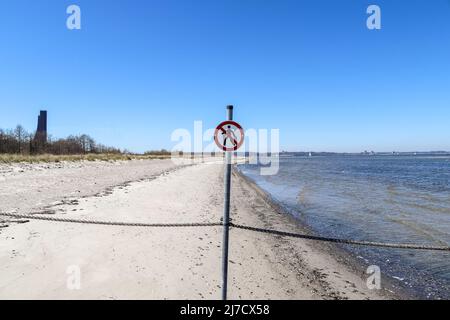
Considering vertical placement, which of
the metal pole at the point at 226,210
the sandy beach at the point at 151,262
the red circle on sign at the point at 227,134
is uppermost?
the red circle on sign at the point at 227,134

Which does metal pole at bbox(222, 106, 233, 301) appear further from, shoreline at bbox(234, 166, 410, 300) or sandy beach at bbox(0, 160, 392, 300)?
shoreline at bbox(234, 166, 410, 300)

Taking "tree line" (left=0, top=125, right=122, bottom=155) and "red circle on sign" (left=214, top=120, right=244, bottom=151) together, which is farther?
"tree line" (left=0, top=125, right=122, bottom=155)

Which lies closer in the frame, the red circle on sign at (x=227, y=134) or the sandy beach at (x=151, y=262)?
the red circle on sign at (x=227, y=134)

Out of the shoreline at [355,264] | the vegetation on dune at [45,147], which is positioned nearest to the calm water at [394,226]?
the shoreline at [355,264]

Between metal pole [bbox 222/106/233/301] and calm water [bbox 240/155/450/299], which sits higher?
metal pole [bbox 222/106/233/301]

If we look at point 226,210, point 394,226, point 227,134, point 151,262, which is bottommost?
point 394,226

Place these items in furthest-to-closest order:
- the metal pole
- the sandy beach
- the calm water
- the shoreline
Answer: the calm water
the shoreline
the sandy beach
the metal pole

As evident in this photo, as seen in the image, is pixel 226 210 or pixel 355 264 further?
pixel 355 264

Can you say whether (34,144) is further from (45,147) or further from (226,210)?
(226,210)

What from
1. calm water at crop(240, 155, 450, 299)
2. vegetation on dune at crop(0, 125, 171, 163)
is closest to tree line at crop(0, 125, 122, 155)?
vegetation on dune at crop(0, 125, 171, 163)

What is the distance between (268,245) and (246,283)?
9.10ft

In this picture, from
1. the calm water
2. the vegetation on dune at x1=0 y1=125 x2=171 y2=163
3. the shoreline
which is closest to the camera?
the shoreline

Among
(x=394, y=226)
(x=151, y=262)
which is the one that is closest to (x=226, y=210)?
(x=151, y=262)

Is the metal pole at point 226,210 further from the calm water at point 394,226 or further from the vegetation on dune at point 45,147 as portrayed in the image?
the vegetation on dune at point 45,147
